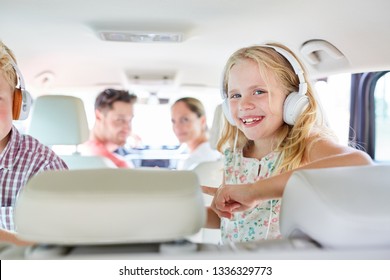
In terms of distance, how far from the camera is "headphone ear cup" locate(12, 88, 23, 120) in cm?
149

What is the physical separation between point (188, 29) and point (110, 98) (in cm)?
131

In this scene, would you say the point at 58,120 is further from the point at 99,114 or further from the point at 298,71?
the point at 298,71

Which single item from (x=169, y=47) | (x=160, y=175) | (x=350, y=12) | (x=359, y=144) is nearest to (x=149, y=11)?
(x=169, y=47)

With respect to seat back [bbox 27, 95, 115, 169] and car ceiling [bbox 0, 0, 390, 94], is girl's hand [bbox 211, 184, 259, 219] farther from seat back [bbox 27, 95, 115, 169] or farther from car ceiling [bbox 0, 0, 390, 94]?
seat back [bbox 27, 95, 115, 169]

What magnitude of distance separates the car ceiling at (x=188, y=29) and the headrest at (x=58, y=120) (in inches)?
12.8

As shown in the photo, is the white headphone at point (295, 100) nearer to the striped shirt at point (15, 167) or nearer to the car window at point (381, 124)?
the striped shirt at point (15, 167)

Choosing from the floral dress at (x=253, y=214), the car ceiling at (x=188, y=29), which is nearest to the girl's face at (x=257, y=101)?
the floral dress at (x=253, y=214)

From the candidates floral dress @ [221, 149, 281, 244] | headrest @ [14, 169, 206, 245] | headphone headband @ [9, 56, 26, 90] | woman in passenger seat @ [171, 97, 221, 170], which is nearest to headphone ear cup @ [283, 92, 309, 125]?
floral dress @ [221, 149, 281, 244]

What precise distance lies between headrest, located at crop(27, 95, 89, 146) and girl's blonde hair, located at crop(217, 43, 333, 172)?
3.40 ft

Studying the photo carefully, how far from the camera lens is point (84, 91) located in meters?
3.46
